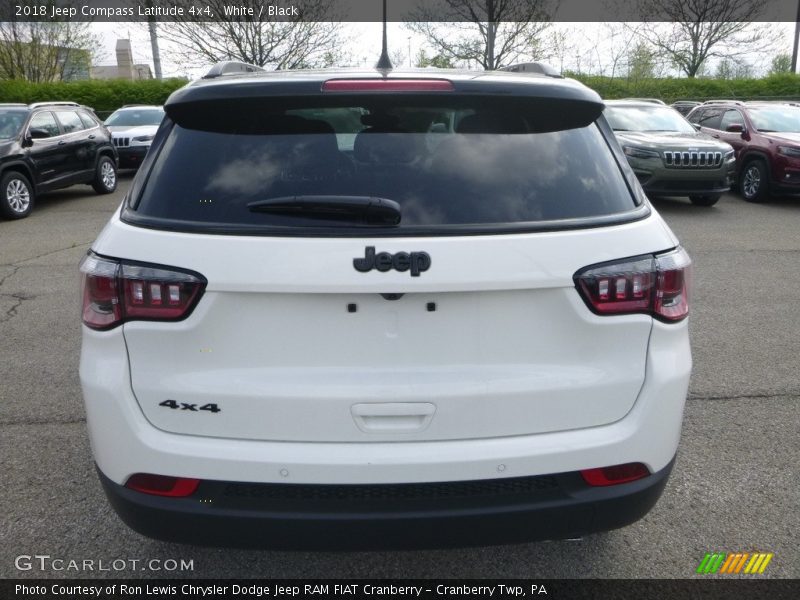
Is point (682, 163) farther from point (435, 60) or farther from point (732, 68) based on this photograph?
point (732, 68)

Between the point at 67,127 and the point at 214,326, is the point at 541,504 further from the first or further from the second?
the point at 67,127

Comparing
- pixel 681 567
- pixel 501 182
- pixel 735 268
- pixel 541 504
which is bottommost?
pixel 735 268

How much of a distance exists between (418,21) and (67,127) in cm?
2375

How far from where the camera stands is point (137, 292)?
6.83 ft

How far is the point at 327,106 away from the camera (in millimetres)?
2227

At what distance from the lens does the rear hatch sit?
6.61ft

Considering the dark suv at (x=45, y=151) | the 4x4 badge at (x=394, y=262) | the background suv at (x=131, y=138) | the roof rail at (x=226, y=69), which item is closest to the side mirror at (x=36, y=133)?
the dark suv at (x=45, y=151)

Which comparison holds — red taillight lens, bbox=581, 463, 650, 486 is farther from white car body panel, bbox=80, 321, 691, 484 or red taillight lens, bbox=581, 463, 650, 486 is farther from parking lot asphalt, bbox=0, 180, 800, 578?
parking lot asphalt, bbox=0, 180, 800, 578

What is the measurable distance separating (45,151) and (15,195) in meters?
1.03

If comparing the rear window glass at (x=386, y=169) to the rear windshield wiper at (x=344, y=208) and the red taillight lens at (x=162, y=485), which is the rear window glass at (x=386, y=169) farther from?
the red taillight lens at (x=162, y=485)

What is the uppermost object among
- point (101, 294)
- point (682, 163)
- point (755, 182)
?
point (101, 294)

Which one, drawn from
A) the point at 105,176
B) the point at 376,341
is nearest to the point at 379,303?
the point at 376,341

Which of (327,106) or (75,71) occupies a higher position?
(327,106)

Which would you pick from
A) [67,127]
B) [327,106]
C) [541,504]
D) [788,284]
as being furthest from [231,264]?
[67,127]
